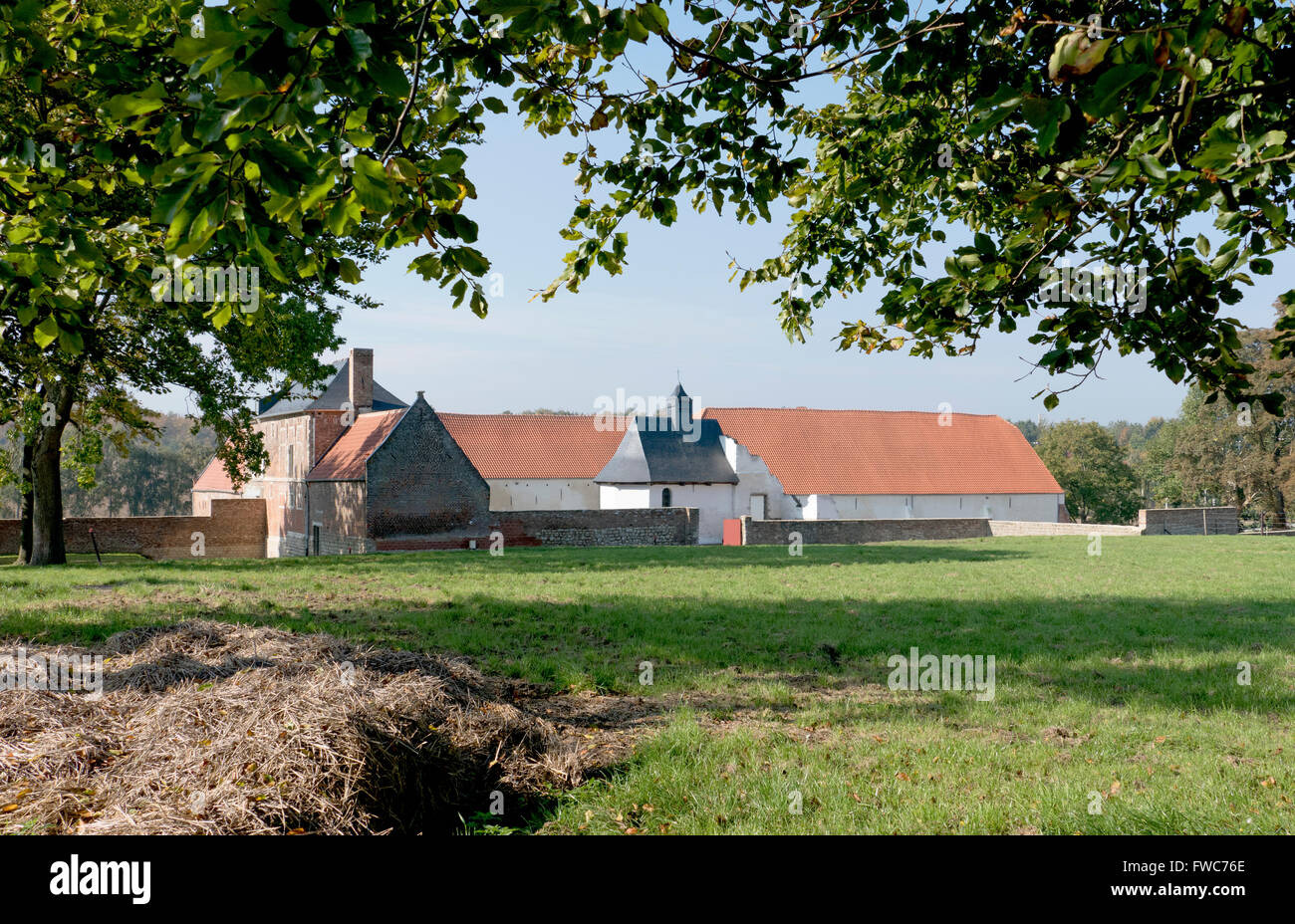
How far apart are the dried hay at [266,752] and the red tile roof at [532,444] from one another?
45.4 m

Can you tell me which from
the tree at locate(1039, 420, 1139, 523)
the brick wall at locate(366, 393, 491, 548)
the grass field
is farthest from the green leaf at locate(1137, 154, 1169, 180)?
the tree at locate(1039, 420, 1139, 523)

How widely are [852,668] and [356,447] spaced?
104 ft

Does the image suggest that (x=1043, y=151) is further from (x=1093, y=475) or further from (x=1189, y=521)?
(x=1093, y=475)

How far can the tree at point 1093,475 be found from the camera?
63.1 m

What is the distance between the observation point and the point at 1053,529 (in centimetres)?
3859

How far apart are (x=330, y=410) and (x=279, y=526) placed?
22.5 ft

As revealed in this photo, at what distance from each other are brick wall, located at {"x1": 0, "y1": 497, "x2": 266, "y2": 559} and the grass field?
18010 millimetres

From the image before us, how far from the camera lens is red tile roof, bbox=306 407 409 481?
33.8m

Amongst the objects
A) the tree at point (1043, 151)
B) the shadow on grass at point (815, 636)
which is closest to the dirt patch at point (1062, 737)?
the shadow on grass at point (815, 636)

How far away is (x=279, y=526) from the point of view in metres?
44.1

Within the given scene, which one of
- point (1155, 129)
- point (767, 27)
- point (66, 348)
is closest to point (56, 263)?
point (66, 348)

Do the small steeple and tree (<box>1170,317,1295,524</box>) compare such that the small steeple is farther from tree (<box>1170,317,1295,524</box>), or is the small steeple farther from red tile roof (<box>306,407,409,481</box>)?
tree (<box>1170,317,1295,524</box>)

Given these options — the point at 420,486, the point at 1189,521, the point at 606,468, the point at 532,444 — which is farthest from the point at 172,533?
the point at 1189,521

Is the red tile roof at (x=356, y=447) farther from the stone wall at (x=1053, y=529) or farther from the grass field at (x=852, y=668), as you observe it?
the stone wall at (x=1053, y=529)
